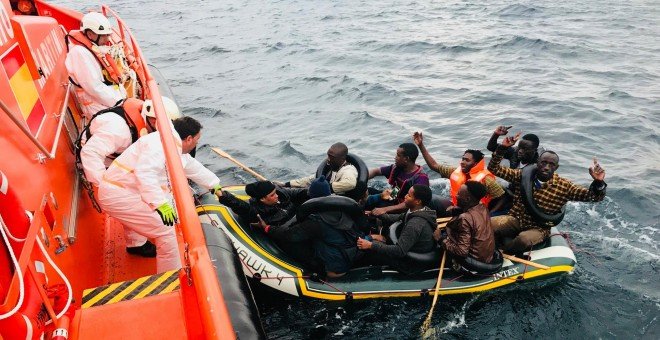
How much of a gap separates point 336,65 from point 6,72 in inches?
536

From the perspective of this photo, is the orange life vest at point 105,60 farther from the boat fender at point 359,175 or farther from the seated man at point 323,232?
the seated man at point 323,232

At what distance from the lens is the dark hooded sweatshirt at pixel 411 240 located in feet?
17.0

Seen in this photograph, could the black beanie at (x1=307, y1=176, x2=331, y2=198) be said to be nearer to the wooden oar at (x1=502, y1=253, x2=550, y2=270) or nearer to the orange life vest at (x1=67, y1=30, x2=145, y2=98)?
the wooden oar at (x1=502, y1=253, x2=550, y2=270)

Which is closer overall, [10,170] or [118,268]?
[10,170]

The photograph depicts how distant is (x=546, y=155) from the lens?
557cm

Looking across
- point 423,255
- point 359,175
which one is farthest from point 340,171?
point 423,255

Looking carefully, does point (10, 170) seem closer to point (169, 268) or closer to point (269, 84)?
point (169, 268)

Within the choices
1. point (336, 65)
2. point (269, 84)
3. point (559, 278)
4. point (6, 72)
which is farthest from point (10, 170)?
point (336, 65)

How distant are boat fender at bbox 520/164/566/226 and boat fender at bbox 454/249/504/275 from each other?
2.06 feet

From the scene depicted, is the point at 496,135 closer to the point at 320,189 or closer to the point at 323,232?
the point at 320,189

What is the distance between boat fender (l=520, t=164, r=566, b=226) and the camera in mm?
5613

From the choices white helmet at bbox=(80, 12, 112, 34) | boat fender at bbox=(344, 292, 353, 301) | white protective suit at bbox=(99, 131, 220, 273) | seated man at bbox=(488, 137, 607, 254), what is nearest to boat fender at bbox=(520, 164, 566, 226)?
seated man at bbox=(488, 137, 607, 254)

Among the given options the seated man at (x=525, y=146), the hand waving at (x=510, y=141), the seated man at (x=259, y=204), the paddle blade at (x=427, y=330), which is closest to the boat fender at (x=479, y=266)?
the paddle blade at (x=427, y=330)

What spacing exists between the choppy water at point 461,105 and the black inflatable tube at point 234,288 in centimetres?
165
